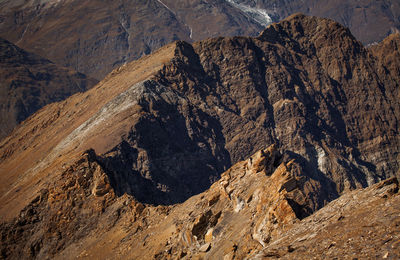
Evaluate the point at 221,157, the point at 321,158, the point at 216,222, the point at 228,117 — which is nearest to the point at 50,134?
the point at 221,157

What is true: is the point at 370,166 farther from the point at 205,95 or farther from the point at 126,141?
the point at 126,141

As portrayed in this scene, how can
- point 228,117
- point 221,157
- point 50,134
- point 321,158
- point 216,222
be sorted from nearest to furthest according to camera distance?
1. point 216,222
2. point 50,134
3. point 221,157
4. point 321,158
5. point 228,117

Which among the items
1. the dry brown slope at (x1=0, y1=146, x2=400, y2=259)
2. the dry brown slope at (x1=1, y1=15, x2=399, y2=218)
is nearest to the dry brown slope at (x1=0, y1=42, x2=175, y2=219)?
the dry brown slope at (x1=1, y1=15, x2=399, y2=218)

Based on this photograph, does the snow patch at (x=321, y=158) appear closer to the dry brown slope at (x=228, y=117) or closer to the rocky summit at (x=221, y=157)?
the dry brown slope at (x=228, y=117)

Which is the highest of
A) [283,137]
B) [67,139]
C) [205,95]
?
[67,139]

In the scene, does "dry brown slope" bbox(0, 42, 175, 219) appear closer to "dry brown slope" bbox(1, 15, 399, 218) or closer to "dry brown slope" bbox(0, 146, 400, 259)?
"dry brown slope" bbox(1, 15, 399, 218)

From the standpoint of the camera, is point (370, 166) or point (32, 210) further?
point (370, 166)

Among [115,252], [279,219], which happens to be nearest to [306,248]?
[279,219]

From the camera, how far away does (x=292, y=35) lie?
149000mm

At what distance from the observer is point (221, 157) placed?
113 meters

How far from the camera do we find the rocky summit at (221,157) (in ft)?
92.6

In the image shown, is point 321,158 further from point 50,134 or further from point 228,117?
point 50,134

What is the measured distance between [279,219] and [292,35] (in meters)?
129

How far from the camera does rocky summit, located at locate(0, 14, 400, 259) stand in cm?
2822
